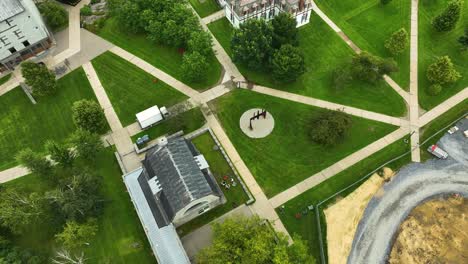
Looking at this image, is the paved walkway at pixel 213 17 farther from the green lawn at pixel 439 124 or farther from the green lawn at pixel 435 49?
the green lawn at pixel 439 124

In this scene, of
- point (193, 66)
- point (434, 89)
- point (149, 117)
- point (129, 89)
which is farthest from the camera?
point (129, 89)

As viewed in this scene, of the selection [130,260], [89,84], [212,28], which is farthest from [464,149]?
[89,84]

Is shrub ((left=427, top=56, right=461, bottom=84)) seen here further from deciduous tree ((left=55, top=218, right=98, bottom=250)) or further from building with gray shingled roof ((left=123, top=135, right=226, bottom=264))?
deciduous tree ((left=55, top=218, right=98, bottom=250))

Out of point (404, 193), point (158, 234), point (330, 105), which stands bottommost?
point (404, 193)

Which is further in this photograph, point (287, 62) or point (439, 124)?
point (439, 124)

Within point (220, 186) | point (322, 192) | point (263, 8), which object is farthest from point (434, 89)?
point (220, 186)

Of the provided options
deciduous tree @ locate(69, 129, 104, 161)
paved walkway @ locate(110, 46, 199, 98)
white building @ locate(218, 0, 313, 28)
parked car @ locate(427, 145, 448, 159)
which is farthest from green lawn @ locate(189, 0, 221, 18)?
parked car @ locate(427, 145, 448, 159)

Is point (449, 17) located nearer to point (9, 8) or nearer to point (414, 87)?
point (414, 87)

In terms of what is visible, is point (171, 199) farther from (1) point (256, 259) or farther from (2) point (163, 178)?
(1) point (256, 259)
